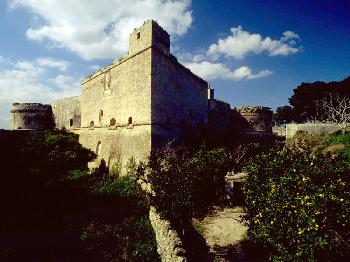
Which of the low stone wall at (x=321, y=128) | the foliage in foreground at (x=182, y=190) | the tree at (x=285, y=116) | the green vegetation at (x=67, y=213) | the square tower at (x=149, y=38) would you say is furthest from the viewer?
the tree at (x=285, y=116)

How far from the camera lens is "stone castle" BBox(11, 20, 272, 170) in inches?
686

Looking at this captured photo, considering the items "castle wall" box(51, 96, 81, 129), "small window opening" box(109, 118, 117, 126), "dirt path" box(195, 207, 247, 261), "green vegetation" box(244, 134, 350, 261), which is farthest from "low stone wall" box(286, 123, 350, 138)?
"castle wall" box(51, 96, 81, 129)

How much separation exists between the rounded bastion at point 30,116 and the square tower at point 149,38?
66.4 ft

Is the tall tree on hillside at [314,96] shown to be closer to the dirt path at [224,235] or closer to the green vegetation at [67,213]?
the dirt path at [224,235]

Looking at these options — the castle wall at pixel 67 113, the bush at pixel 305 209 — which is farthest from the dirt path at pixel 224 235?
the castle wall at pixel 67 113

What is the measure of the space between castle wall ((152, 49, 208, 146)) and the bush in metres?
9.68

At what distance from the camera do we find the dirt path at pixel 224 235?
454 inches

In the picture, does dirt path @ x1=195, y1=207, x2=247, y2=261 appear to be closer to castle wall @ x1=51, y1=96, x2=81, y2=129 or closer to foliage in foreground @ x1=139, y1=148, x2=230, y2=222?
foliage in foreground @ x1=139, y1=148, x2=230, y2=222

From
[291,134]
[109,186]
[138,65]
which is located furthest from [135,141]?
[291,134]

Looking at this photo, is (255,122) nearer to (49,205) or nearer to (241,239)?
(241,239)

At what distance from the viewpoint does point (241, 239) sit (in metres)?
13.0

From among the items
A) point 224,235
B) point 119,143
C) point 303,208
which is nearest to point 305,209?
point 303,208

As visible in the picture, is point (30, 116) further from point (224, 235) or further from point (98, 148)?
point (224, 235)

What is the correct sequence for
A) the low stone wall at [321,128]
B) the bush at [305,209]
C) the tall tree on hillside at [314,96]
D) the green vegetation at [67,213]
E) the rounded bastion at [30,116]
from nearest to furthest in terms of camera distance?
the bush at [305,209]
the green vegetation at [67,213]
the low stone wall at [321,128]
the rounded bastion at [30,116]
the tall tree on hillside at [314,96]
